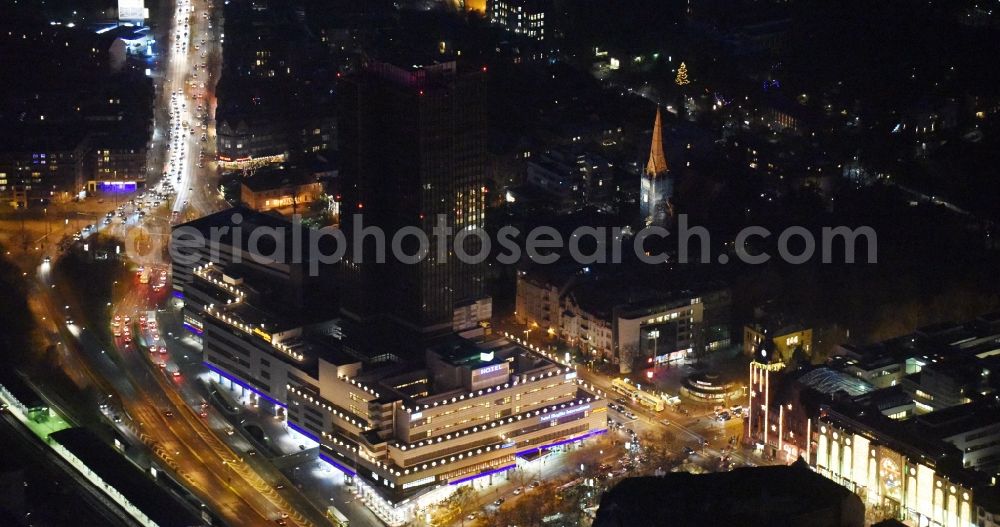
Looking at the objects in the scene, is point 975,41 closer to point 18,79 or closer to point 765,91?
point 765,91

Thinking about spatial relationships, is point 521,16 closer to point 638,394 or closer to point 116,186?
point 116,186

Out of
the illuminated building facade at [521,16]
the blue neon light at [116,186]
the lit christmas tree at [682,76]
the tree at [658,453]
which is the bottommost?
the tree at [658,453]

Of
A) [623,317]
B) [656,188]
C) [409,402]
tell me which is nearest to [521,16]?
[656,188]

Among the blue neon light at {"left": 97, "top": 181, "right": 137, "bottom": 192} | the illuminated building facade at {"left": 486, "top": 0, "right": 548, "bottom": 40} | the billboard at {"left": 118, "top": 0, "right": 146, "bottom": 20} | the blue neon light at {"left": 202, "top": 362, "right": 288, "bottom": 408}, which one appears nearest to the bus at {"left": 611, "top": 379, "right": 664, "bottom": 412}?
the blue neon light at {"left": 202, "top": 362, "right": 288, "bottom": 408}

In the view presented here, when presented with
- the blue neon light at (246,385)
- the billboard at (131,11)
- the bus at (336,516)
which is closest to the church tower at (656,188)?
the blue neon light at (246,385)

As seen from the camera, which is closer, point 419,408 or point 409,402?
point 419,408

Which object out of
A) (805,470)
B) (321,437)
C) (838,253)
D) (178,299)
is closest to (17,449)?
(321,437)

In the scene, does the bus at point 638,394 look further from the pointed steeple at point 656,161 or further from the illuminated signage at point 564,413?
the pointed steeple at point 656,161
